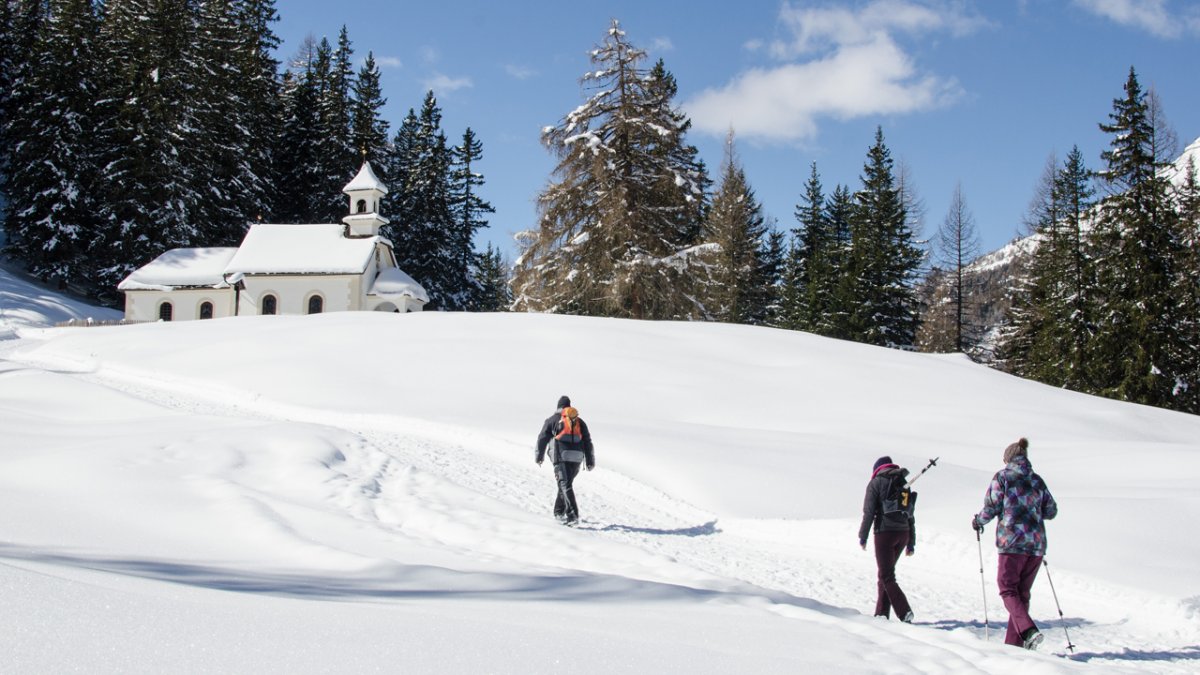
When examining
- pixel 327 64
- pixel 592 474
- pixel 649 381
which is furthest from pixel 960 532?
pixel 327 64

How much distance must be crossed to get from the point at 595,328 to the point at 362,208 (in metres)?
24.8

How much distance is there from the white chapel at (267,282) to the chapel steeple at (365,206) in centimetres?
97

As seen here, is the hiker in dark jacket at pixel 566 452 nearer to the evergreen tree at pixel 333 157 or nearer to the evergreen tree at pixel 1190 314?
the evergreen tree at pixel 1190 314

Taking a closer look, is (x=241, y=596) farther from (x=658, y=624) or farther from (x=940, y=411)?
(x=940, y=411)

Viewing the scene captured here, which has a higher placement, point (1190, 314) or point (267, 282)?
point (267, 282)

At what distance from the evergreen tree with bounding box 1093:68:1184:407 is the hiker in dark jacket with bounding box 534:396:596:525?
2888cm

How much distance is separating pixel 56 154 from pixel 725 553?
5039 centimetres

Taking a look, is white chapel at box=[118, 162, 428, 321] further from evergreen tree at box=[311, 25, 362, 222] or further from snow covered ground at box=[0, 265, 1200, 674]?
snow covered ground at box=[0, 265, 1200, 674]

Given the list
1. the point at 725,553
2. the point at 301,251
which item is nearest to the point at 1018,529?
the point at 725,553

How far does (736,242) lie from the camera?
1999 inches

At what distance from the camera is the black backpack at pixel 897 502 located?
25.8 feet

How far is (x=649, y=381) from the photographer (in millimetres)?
22891

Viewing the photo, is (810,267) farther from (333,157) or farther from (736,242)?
(333,157)

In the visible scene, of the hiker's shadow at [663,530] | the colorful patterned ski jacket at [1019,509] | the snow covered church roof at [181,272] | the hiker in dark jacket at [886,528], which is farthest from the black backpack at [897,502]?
the snow covered church roof at [181,272]
